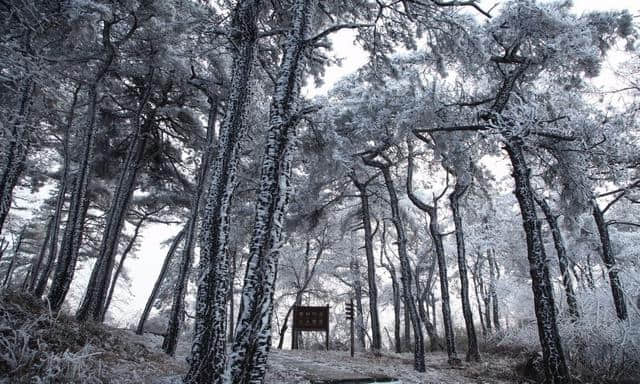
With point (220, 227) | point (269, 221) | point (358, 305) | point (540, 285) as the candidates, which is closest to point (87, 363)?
point (220, 227)

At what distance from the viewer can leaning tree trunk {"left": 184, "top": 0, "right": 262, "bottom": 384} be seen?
5.46 metres

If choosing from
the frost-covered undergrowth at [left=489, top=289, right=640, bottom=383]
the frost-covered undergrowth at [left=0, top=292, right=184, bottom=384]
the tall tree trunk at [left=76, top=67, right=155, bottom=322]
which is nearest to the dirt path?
the frost-covered undergrowth at [left=489, top=289, right=640, bottom=383]

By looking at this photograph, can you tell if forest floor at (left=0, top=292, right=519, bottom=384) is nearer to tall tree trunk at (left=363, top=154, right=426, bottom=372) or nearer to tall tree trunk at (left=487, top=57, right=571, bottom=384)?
tall tree trunk at (left=363, top=154, right=426, bottom=372)

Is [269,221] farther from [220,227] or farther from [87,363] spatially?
[87,363]

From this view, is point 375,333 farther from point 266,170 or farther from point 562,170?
Answer: point 266,170

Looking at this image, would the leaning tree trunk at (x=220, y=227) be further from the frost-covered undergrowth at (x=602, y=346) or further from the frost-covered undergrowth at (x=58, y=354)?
the frost-covered undergrowth at (x=602, y=346)

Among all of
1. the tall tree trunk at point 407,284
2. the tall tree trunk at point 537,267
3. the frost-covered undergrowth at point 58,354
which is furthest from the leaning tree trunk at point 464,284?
the frost-covered undergrowth at point 58,354

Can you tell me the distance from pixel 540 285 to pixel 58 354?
27.8 ft

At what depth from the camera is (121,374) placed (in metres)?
5.27

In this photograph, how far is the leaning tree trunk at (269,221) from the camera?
4123 mm

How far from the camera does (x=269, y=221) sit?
4.68 meters

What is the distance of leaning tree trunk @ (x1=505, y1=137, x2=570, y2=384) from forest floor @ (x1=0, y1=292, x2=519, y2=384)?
7.12 feet

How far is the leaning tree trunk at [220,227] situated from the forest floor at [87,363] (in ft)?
2.49

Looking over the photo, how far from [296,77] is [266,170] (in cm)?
160
